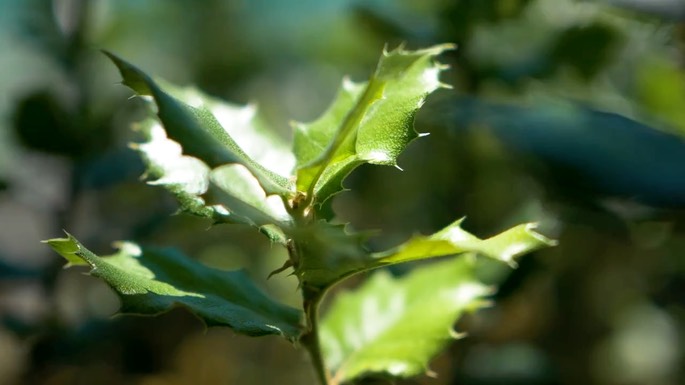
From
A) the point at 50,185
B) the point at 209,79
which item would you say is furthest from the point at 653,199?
the point at 209,79

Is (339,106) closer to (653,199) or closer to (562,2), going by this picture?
(653,199)

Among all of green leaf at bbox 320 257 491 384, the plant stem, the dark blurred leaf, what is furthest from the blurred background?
the plant stem

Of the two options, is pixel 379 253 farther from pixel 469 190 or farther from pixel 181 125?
pixel 469 190

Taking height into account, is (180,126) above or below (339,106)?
below

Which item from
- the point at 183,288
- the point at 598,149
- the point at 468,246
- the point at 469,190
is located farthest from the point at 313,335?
the point at 469,190

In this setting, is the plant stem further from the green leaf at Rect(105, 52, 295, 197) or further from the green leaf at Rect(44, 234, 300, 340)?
the green leaf at Rect(105, 52, 295, 197)
